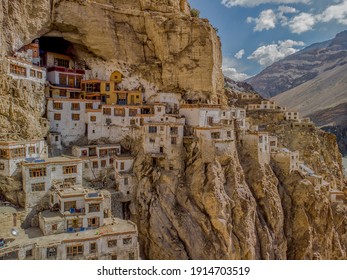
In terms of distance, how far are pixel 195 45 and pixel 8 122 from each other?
2431 centimetres

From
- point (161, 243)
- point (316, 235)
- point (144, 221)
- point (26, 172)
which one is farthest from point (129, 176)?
point (316, 235)

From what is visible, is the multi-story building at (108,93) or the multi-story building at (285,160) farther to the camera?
the multi-story building at (285,160)

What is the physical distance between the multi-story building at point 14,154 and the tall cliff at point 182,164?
1.48 metres

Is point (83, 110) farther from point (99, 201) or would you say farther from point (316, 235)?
point (316, 235)

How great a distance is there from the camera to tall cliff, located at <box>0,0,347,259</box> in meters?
31.8

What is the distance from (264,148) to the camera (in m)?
39.5

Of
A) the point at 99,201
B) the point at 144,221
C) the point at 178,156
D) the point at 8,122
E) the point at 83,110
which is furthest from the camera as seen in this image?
the point at 83,110

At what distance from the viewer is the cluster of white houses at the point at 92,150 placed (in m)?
26.0

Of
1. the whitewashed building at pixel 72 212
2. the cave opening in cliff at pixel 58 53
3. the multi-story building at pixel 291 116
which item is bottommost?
the whitewashed building at pixel 72 212

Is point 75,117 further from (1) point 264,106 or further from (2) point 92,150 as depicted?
(1) point 264,106

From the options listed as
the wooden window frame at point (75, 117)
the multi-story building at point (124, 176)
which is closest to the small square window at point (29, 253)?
the multi-story building at point (124, 176)

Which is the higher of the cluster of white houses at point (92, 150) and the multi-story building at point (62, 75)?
the multi-story building at point (62, 75)

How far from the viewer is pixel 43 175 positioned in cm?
2886

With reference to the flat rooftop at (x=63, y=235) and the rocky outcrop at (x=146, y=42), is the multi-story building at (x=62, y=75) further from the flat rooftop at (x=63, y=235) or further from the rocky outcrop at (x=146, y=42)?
the flat rooftop at (x=63, y=235)
